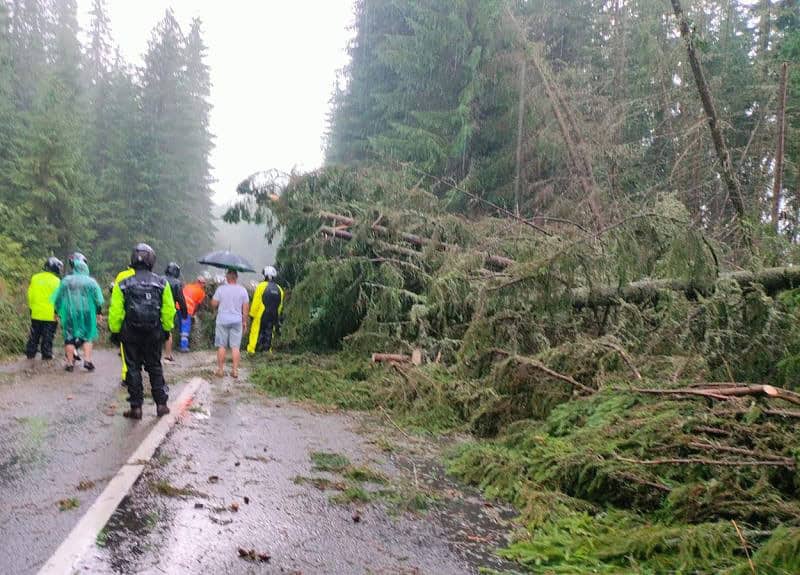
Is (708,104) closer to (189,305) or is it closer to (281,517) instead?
(281,517)

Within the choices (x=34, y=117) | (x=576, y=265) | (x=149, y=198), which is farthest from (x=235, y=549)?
(x=149, y=198)

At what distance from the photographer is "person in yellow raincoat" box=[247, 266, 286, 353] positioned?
12156 mm

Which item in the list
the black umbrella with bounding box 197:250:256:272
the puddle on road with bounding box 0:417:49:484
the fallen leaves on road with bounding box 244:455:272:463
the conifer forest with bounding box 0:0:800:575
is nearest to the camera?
the conifer forest with bounding box 0:0:800:575

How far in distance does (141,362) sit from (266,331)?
598cm

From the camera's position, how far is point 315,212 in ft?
38.6

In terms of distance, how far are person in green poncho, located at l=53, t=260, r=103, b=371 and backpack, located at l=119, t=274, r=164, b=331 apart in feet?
11.8

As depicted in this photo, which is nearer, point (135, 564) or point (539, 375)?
point (135, 564)

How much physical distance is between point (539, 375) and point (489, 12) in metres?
14.1

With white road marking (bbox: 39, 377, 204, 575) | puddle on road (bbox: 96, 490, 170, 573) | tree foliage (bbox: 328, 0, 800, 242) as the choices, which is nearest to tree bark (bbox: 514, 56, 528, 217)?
tree foliage (bbox: 328, 0, 800, 242)

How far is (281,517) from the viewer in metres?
3.92

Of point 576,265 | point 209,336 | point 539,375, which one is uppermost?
point 576,265

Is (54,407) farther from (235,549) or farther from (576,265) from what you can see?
(576,265)

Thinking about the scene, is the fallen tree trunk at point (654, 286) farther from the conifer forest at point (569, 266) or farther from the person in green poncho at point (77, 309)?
the person in green poncho at point (77, 309)

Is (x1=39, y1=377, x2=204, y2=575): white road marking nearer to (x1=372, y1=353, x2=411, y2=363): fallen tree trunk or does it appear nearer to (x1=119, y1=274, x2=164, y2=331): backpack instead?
(x1=119, y1=274, x2=164, y2=331): backpack
